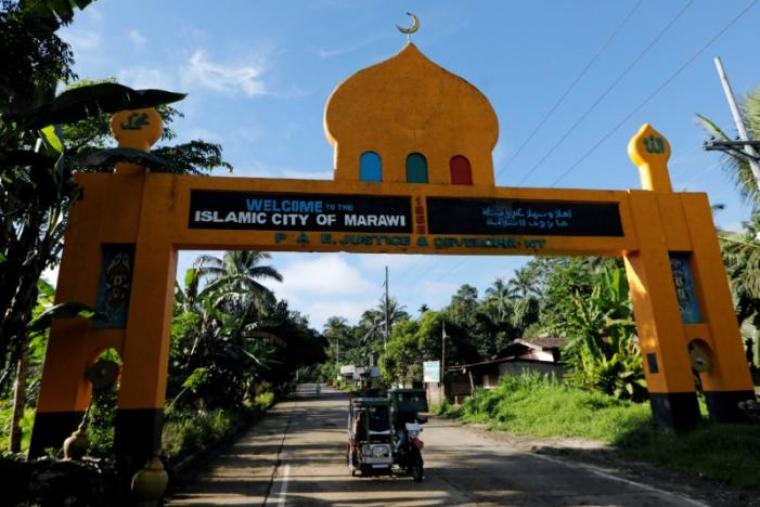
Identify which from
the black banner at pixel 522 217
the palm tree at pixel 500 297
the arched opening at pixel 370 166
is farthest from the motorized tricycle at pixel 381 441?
the palm tree at pixel 500 297

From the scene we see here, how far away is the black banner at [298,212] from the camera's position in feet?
31.9

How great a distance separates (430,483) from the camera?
8602 millimetres

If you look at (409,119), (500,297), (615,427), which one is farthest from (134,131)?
(500,297)

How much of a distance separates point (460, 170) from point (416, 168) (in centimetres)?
Answer: 98

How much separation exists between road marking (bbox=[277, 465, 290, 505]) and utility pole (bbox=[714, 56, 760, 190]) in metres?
12.5

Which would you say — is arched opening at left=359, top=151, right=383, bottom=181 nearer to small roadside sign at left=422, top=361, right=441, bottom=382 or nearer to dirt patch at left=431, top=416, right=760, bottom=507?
dirt patch at left=431, top=416, right=760, bottom=507

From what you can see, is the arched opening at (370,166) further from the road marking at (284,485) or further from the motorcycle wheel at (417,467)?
the road marking at (284,485)

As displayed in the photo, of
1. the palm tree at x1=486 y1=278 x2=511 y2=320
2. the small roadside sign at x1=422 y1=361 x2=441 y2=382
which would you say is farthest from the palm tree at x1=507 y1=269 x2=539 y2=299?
the small roadside sign at x1=422 y1=361 x2=441 y2=382

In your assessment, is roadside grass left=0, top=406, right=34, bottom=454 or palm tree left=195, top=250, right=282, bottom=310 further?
palm tree left=195, top=250, right=282, bottom=310

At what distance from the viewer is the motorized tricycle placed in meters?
8.95

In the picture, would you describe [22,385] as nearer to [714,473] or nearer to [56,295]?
[56,295]

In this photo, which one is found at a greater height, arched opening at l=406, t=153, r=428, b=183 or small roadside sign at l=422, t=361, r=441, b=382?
arched opening at l=406, t=153, r=428, b=183

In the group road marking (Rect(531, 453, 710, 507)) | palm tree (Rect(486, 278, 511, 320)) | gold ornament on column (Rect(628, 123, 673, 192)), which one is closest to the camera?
road marking (Rect(531, 453, 710, 507))

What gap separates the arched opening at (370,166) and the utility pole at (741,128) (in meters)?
8.60
